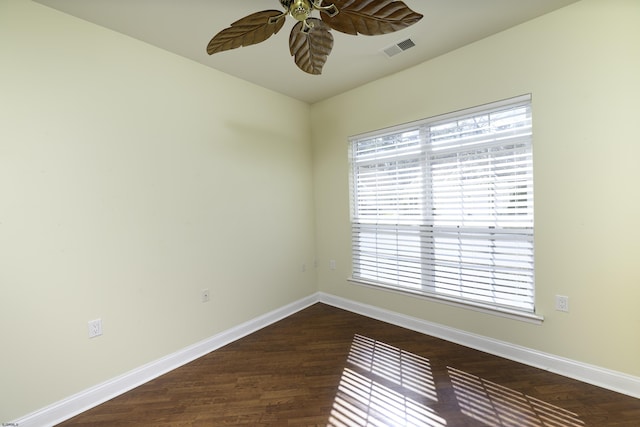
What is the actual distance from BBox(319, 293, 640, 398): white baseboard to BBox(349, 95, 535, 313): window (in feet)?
0.99

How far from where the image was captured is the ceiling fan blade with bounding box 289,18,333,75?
1.42 metres

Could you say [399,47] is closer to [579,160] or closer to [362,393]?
[579,160]

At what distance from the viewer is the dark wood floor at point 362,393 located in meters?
1.67

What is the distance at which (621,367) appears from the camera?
71.7 inches

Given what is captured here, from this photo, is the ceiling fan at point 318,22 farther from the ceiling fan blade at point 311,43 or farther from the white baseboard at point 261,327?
the white baseboard at point 261,327

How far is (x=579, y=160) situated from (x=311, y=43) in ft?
6.49

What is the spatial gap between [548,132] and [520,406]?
1884 mm

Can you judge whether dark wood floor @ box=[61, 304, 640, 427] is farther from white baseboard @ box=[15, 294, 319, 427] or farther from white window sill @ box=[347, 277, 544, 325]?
white window sill @ box=[347, 277, 544, 325]

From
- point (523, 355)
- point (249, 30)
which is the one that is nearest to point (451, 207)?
point (523, 355)

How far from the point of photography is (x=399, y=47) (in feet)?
7.57

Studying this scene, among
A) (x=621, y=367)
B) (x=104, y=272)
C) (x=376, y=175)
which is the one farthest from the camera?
(x=376, y=175)

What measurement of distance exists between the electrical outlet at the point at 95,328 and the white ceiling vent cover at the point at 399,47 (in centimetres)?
305

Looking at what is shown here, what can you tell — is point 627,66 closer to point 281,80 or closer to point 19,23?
point 281,80

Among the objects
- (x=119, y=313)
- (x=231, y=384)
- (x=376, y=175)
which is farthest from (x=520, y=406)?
(x=119, y=313)
